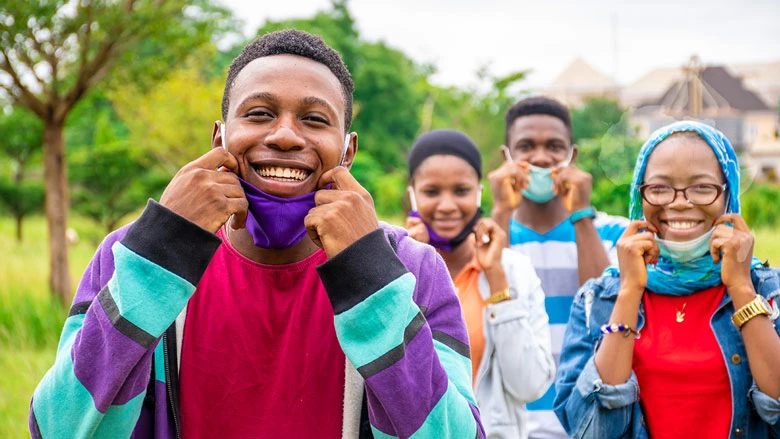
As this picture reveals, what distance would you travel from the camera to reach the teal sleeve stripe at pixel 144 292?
169 centimetres

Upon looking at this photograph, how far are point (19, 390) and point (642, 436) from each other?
17.1 ft

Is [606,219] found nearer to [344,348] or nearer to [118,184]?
[344,348]

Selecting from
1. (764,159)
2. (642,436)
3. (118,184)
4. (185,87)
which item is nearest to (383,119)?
(185,87)

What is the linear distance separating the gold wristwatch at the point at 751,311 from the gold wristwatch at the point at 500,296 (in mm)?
981

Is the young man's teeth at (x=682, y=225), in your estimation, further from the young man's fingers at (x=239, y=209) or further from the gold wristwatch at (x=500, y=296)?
the young man's fingers at (x=239, y=209)

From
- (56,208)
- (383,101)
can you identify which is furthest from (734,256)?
(383,101)

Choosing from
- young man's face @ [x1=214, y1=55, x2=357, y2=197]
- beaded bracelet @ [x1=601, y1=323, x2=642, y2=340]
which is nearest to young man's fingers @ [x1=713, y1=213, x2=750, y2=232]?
beaded bracelet @ [x1=601, y1=323, x2=642, y2=340]

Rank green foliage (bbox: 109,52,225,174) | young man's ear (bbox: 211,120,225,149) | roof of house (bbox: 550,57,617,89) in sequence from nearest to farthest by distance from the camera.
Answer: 1. young man's ear (bbox: 211,120,225,149)
2. green foliage (bbox: 109,52,225,174)
3. roof of house (bbox: 550,57,617,89)

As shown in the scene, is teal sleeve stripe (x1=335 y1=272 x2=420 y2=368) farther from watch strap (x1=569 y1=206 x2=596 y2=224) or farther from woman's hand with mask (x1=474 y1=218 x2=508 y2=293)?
watch strap (x1=569 y1=206 x2=596 y2=224)

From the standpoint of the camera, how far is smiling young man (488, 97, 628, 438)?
3.92m

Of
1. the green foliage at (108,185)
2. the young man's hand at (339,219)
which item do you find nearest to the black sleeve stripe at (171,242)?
the young man's hand at (339,219)

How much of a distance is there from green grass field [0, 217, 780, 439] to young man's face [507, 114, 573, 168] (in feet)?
3.84

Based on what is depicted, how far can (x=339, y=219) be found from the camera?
1822mm

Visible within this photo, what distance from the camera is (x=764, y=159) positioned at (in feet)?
170
